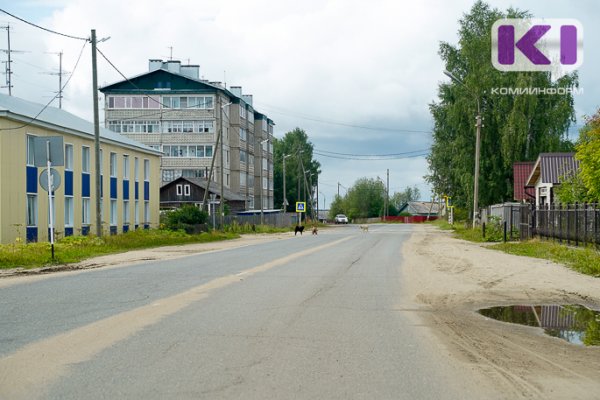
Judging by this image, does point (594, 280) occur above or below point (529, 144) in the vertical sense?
below

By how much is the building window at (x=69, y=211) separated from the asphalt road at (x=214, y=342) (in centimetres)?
2369

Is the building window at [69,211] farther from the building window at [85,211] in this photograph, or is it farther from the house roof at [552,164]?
the house roof at [552,164]

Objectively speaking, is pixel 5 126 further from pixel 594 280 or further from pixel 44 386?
pixel 44 386

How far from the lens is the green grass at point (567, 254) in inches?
659

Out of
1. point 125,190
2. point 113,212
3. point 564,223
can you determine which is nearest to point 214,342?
point 564,223

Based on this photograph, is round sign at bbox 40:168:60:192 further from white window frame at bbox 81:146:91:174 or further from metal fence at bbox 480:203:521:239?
metal fence at bbox 480:203:521:239

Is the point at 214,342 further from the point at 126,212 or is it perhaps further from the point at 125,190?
the point at 126,212

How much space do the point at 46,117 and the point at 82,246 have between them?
10.4 metres

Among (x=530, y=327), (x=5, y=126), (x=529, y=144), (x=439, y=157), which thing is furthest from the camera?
(x=439, y=157)

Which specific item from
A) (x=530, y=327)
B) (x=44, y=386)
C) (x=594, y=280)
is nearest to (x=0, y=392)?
(x=44, y=386)

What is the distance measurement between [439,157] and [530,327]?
46.2m

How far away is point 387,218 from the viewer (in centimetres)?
14375

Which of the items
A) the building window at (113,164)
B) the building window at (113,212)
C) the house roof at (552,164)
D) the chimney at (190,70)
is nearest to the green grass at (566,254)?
the house roof at (552,164)

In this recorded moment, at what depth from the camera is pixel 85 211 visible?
39344mm
